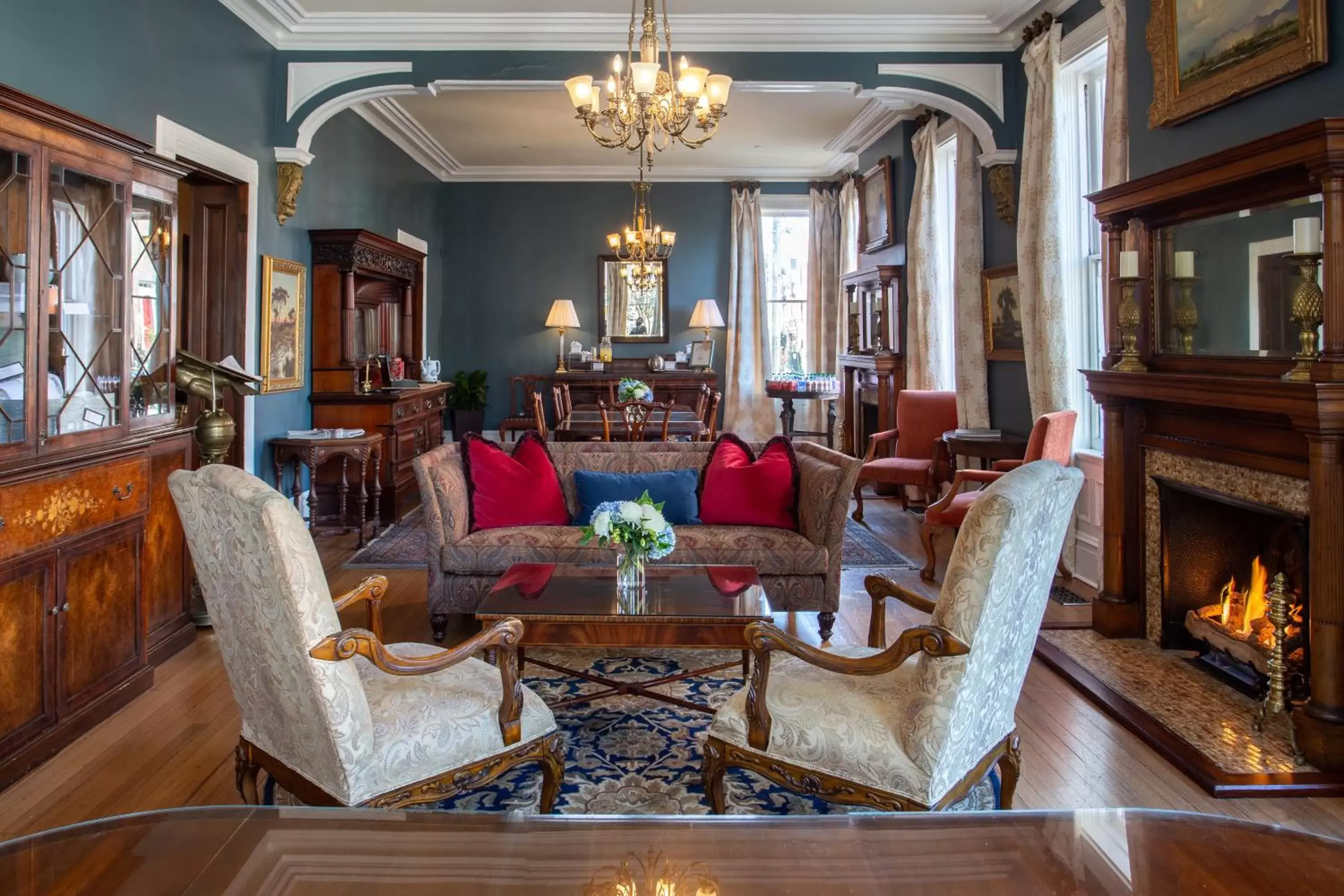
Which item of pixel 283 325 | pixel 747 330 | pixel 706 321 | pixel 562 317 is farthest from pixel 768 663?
pixel 747 330

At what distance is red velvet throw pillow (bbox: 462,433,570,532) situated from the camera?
4.53 metres

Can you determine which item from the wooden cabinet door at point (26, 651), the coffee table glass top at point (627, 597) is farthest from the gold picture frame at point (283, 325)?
the coffee table glass top at point (627, 597)

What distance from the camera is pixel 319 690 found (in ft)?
6.68

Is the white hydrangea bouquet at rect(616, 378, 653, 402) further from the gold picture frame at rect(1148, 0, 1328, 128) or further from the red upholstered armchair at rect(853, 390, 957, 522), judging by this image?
the gold picture frame at rect(1148, 0, 1328, 128)

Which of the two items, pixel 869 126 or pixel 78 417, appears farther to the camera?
pixel 869 126

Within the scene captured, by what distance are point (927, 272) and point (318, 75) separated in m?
4.82

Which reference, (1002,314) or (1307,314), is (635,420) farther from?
(1307,314)

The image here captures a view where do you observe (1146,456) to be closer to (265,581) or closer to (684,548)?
(684,548)

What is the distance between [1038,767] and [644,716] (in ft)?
4.41

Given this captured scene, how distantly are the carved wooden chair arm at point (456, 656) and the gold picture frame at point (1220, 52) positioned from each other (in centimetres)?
320

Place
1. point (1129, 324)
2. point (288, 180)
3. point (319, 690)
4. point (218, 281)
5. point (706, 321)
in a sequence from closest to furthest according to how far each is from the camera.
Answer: point (319, 690), point (1129, 324), point (218, 281), point (288, 180), point (706, 321)

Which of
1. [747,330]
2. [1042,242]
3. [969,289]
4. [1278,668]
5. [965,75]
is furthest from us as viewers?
[747,330]

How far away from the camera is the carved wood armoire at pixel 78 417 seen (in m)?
2.87

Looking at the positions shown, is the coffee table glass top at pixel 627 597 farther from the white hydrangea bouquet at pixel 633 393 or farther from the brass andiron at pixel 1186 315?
the white hydrangea bouquet at pixel 633 393
